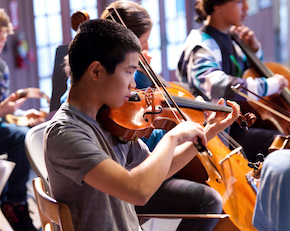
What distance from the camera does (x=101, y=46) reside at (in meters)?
0.81

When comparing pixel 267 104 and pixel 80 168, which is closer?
pixel 80 168

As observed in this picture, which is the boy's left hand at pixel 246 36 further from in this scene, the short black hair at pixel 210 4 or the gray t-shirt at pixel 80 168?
the gray t-shirt at pixel 80 168

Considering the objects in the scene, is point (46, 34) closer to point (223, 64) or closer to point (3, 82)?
point (3, 82)

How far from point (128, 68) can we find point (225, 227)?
0.69 metres

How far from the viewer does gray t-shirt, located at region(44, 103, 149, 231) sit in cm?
72

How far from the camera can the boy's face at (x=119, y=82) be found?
2.68ft

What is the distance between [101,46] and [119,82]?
0.09 m

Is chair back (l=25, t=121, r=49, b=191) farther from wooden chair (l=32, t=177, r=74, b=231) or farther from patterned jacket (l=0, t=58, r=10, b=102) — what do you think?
patterned jacket (l=0, t=58, r=10, b=102)

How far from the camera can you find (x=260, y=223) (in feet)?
2.49

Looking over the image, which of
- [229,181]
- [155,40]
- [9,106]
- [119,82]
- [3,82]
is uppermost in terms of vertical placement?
[119,82]

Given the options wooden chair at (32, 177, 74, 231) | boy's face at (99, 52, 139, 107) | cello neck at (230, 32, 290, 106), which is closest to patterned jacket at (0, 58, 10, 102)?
cello neck at (230, 32, 290, 106)

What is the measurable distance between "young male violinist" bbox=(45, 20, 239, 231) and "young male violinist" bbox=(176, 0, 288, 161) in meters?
0.93

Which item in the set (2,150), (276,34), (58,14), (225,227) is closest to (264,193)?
(225,227)

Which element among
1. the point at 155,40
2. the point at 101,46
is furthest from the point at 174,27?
the point at 101,46
